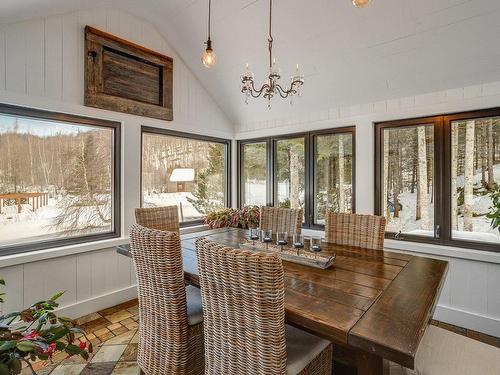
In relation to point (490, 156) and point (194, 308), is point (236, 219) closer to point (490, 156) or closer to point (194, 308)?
point (194, 308)

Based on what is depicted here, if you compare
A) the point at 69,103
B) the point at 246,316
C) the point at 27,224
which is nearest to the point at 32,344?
the point at 246,316

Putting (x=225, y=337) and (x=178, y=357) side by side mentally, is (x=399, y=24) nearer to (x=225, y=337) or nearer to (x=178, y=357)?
(x=225, y=337)

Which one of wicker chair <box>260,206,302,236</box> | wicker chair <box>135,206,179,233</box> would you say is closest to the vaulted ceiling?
wicker chair <box>260,206,302,236</box>

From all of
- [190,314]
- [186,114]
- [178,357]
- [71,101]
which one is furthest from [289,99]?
[178,357]

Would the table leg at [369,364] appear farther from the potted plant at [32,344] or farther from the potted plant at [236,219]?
the potted plant at [236,219]

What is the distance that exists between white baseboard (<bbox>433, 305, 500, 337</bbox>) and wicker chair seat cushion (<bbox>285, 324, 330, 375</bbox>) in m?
1.94

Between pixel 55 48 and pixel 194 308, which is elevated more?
pixel 55 48

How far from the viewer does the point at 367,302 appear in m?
1.31

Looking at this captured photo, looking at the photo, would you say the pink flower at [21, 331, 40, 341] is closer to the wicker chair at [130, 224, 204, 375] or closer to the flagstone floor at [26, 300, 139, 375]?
the wicker chair at [130, 224, 204, 375]

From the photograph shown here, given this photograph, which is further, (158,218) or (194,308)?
(158,218)

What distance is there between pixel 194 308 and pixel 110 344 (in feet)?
3.52

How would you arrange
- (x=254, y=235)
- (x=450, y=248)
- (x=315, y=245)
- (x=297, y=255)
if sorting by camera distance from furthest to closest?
(x=450, y=248), (x=254, y=235), (x=315, y=245), (x=297, y=255)

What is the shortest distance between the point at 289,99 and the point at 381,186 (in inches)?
60.9

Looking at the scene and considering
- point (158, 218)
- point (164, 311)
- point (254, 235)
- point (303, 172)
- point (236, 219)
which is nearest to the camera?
point (164, 311)
